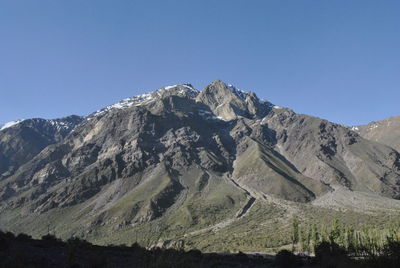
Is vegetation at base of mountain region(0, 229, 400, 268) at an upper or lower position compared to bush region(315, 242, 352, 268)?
upper

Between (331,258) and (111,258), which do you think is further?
(331,258)

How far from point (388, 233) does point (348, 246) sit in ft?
55.5

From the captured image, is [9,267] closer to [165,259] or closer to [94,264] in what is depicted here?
[165,259]

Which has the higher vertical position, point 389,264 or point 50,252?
point 50,252

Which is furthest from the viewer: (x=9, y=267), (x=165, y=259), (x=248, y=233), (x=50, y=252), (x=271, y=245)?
(x=248, y=233)

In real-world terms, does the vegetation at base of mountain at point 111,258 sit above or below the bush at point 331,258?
above

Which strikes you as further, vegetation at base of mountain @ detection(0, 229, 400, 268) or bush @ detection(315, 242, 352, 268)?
bush @ detection(315, 242, 352, 268)

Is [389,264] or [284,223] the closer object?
→ [389,264]

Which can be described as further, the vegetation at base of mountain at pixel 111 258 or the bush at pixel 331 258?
the bush at pixel 331 258

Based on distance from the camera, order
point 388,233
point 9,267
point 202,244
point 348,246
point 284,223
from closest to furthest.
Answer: point 9,267 < point 348,246 < point 388,233 < point 202,244 < point 284,223

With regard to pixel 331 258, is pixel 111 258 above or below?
above

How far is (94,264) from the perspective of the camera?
30938mm

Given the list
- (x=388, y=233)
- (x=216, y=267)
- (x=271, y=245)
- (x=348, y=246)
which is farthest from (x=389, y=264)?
(x=271, y=245)

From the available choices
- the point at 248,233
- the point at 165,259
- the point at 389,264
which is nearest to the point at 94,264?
the point at 165,259
